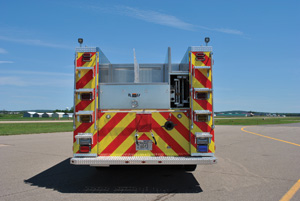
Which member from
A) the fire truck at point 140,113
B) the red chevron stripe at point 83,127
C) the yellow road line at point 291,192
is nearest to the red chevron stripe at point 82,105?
the fire truck at point 140,113

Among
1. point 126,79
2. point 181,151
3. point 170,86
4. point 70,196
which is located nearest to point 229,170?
point 181,151

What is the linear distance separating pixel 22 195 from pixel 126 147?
85.2 inches

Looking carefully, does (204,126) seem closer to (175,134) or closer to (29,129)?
(175,134)

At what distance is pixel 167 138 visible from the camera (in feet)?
18.5

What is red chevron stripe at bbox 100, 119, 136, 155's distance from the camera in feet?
18.4

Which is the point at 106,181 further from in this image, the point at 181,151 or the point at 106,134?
the point at 181,151

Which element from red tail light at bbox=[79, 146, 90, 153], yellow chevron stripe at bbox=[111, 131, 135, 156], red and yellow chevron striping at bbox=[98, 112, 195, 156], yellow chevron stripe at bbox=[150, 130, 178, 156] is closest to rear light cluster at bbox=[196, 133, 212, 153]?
red and yellow chevron striping at bbox=[98, 112, 195, 156]

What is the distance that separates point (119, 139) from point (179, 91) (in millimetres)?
1654

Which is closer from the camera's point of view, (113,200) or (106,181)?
(113,200)

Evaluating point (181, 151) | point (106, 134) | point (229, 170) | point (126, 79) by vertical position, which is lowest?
point (229, 170)

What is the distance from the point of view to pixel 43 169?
301 inches

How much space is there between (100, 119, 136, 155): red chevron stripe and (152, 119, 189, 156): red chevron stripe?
46cm

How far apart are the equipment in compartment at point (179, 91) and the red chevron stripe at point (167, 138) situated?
0.67m

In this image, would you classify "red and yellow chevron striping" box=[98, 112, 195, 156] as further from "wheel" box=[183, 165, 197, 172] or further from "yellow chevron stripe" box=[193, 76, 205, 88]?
"wheel" box=[183, 165, 197, 172]
